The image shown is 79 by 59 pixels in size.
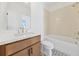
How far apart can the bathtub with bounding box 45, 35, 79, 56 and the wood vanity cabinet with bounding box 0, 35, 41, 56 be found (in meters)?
0.16

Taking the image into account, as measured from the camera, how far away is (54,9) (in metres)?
1.35

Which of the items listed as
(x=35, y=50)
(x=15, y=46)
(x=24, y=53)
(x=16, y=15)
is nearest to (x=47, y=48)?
(x=35, y=50)

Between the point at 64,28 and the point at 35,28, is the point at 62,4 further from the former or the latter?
the point at 35,28

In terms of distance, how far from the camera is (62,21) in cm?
136

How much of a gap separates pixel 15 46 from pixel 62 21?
0.56 m

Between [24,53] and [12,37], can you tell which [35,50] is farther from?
[12,37]

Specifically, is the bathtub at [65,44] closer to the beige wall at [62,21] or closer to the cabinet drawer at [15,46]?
the beige wall at [62,21]

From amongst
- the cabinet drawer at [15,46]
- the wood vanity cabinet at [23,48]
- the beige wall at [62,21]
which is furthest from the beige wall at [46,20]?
the cabinet drawer at [15,46]

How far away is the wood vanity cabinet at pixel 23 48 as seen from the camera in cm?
111

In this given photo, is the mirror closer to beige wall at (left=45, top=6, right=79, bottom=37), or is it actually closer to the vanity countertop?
the vanity countertop

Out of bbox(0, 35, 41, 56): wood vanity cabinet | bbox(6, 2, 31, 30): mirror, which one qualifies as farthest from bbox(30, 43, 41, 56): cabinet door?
bbox(6, 2, 31, 30): mirror

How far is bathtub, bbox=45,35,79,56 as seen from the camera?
134cm

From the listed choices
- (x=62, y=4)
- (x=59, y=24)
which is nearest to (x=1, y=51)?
(x=59, y=24)

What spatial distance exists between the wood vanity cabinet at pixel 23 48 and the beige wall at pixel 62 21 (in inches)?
7.6
